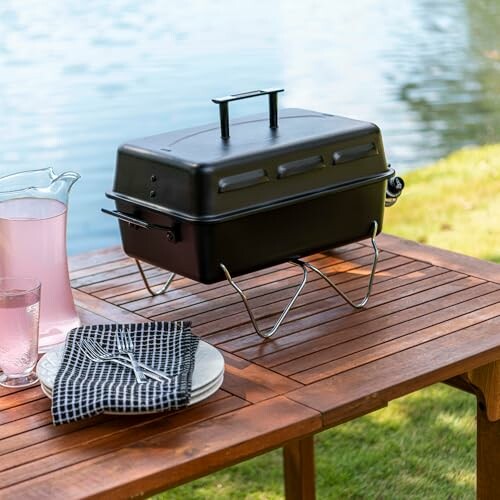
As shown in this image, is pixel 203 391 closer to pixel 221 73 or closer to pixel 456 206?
pixel 456 206

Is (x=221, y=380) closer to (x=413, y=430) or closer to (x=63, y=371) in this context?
(x=63, y=371)

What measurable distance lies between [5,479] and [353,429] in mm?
1789

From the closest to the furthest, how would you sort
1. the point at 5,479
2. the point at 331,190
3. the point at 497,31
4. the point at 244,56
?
the point at 5,479, the point at 331,190, the point at 244,56, the point at 497,31

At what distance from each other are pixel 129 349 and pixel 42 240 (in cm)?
22

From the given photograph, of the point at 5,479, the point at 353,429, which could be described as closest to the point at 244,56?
the point at 353,429

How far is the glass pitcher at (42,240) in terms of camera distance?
1646mm

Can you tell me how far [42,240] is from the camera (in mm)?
1654

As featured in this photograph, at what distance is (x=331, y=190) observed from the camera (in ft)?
5.82

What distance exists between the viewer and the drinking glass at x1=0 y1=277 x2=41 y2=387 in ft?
5.01

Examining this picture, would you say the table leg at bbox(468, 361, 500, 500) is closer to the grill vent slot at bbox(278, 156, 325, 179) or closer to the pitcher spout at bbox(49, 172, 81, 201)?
the grill vent slot at bbox(278, 156, 325, 179)

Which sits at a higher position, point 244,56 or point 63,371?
point 63,371

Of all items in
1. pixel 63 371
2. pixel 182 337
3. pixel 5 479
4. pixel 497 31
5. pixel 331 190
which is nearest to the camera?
pixel 5 479

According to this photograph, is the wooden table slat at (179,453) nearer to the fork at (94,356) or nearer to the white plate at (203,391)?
the white plate at (203,391)

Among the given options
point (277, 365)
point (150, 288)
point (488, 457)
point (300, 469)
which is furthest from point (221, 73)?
point (277, 365)
